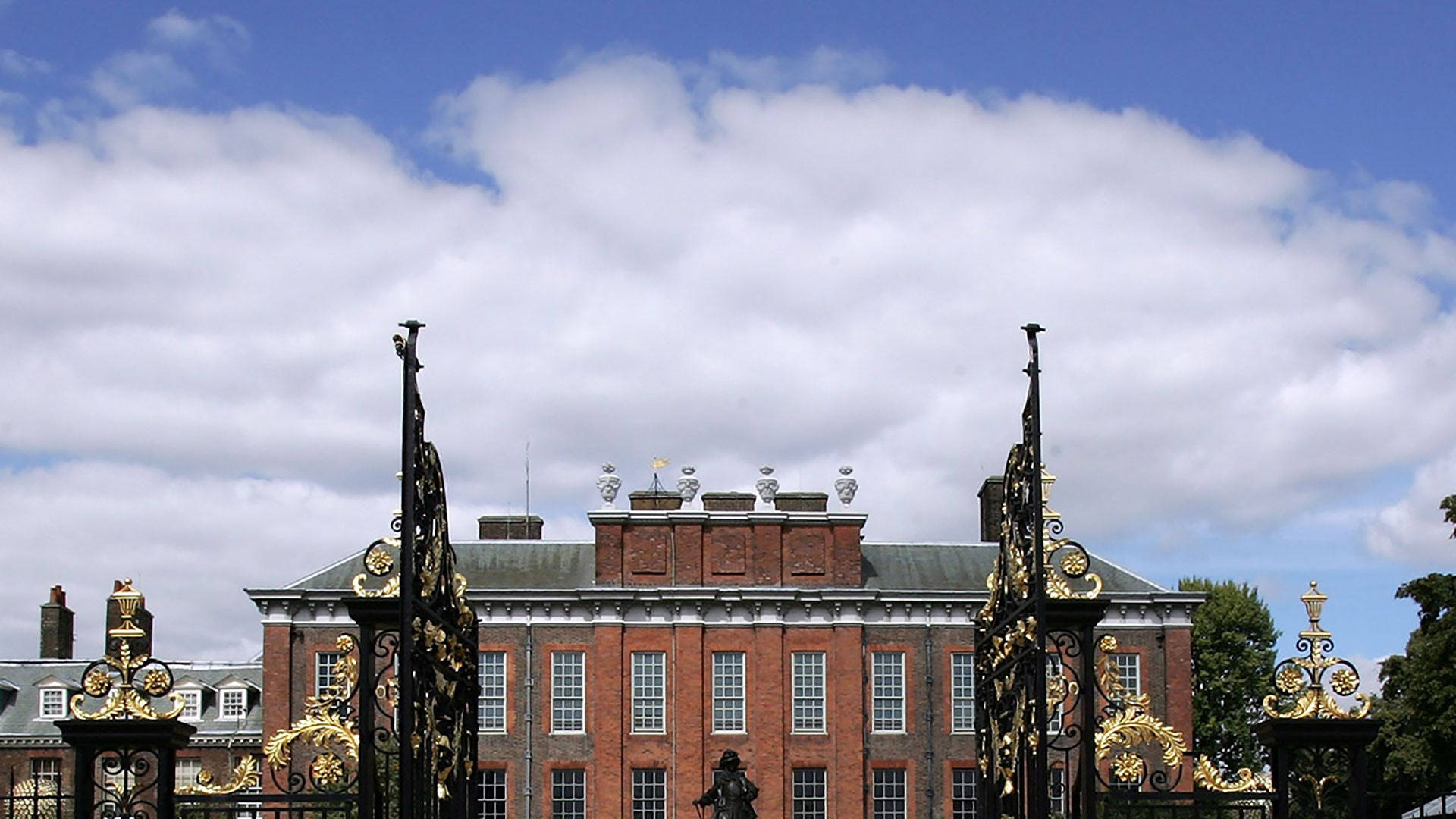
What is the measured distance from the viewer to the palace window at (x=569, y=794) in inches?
1896

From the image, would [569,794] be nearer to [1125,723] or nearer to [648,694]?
[648,694]

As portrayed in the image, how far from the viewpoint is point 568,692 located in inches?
1918

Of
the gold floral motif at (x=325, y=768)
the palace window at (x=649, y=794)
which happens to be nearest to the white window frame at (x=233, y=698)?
the palace window at (x=649, y=794)

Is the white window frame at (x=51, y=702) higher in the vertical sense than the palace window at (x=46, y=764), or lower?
higher

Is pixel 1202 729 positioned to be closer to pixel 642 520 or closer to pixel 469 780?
pixel 642 520

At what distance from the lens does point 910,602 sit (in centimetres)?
4912

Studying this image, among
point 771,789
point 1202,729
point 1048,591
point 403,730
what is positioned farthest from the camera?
point 1202,729

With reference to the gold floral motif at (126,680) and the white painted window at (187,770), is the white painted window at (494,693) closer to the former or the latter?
the white painted window at (187,770)

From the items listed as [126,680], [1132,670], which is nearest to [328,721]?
[126,680]

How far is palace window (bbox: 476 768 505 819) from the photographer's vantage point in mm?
47812

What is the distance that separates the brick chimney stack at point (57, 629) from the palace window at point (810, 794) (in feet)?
78.2

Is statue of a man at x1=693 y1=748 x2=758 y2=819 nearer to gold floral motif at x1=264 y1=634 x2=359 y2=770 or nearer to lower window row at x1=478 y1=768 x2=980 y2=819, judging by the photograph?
gold floral motif at x1=264 y1=634 x2=359 y2=770

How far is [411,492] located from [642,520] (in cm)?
3991

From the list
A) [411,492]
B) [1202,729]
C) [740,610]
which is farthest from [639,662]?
[411,492]
